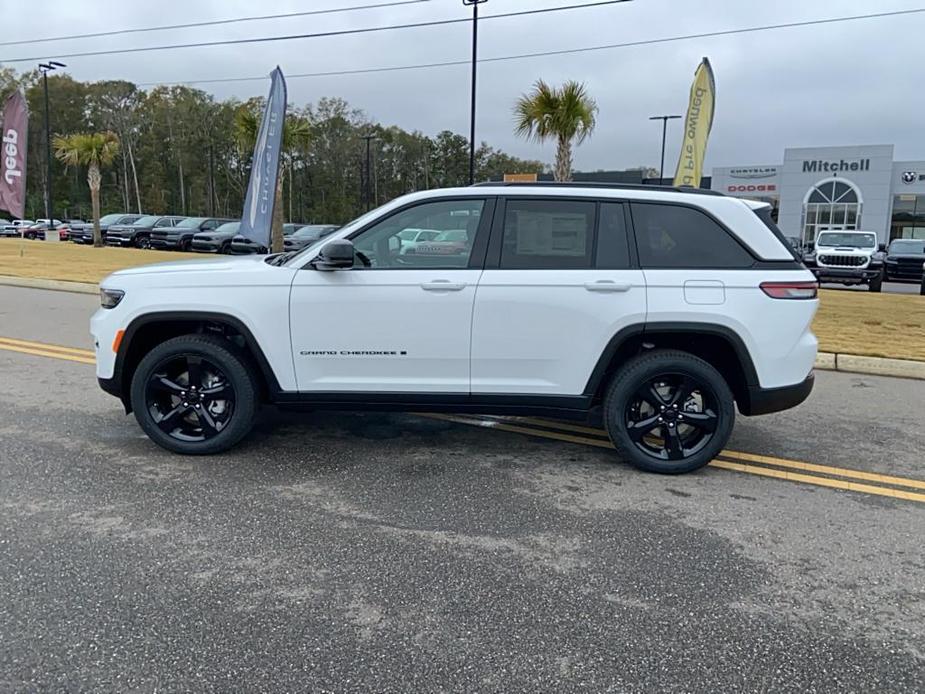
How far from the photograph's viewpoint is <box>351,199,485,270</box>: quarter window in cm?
470

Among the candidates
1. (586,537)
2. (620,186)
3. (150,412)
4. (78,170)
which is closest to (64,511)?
(150,412)

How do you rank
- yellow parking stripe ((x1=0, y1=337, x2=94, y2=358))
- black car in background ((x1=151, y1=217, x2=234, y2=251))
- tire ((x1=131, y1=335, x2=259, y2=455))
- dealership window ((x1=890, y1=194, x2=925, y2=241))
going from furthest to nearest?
dealership window ((x1=890, y1=194, x2=925, y2=241))
black car in background ((x1=151, y1=217, x2=234, y2=251))
yellow parking stripe ((x1=0, y1=337, x2=94, y2=358))
tire ((x1=131, y1=335, x2=259, y2=455))

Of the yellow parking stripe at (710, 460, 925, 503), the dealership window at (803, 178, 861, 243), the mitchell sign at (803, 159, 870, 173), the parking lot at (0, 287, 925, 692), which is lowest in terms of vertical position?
the parking lot at (0, 287, 925, 692)

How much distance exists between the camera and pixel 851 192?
43.1 metres

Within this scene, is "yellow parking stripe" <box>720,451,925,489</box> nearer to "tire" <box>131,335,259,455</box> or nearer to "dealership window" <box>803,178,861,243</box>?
"tire" <box>131,335,259,455</box>

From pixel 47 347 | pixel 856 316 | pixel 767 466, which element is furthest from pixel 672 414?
pixel 856 316

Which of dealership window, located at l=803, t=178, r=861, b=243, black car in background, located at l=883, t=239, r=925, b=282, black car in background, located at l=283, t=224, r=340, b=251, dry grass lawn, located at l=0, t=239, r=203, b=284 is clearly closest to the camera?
dry grass lawn, located at l=0, t=239, r=203, b=284

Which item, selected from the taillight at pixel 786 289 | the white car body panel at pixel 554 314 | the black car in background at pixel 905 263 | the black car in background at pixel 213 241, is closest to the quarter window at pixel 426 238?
the white car body panel at pixel 554 314

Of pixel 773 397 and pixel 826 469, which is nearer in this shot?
pixel 773 397

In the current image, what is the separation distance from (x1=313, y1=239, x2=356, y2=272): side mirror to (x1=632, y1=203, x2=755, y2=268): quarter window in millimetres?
1850

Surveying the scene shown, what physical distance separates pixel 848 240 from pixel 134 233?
104 ft

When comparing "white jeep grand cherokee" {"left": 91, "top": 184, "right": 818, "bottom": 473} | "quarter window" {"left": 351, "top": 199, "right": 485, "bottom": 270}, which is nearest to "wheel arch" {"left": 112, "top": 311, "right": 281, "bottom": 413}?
"white jeep grand cherokee" {"left": 91, "top": 184, "right": 818, "bottom": 473}

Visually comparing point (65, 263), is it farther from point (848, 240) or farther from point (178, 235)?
point (848, 240)

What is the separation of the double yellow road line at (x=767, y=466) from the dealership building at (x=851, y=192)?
142 ft
